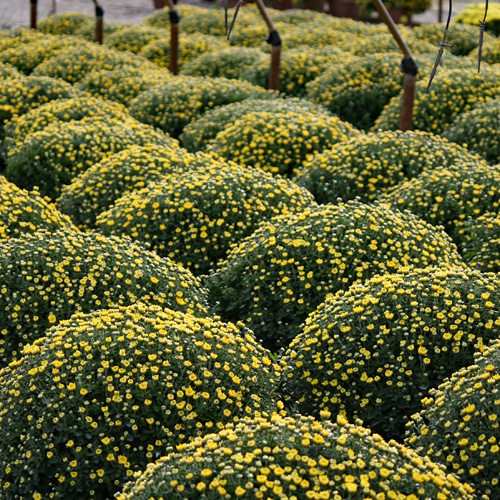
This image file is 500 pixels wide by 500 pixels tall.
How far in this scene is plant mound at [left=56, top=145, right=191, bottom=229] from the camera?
6.47 metres

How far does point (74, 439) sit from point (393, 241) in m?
2.44

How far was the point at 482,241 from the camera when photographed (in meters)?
5.55

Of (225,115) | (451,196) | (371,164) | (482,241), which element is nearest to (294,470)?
(482,241)

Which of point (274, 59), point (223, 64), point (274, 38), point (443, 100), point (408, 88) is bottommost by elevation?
point (223, 64)

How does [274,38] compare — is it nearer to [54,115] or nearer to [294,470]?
[54,115]

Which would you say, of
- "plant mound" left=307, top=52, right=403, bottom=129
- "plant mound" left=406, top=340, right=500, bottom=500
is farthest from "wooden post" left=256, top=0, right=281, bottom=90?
"plant mound" left=406, top=340, right=500, bottom=500

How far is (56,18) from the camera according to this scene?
1523 cm

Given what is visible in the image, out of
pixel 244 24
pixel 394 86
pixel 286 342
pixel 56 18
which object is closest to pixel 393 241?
pixel 286 342

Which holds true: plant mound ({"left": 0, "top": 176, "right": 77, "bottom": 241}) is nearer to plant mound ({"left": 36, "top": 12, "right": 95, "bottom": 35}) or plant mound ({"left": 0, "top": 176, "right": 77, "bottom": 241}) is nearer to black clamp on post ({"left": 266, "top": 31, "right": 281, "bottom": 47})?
black clamp on post ({"left": 266, "top": 31, "right": 281, "bottom": 47})

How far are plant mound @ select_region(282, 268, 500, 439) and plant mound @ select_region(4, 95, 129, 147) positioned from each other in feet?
15.2

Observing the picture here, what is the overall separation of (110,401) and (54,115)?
5.30 m

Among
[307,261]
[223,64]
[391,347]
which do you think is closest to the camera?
[391,347]

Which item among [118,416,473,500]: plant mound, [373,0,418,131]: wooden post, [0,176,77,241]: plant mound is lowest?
[0,176,77,241]: plant mound

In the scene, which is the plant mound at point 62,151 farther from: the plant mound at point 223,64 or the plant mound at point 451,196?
the plant mound at point 223,64
